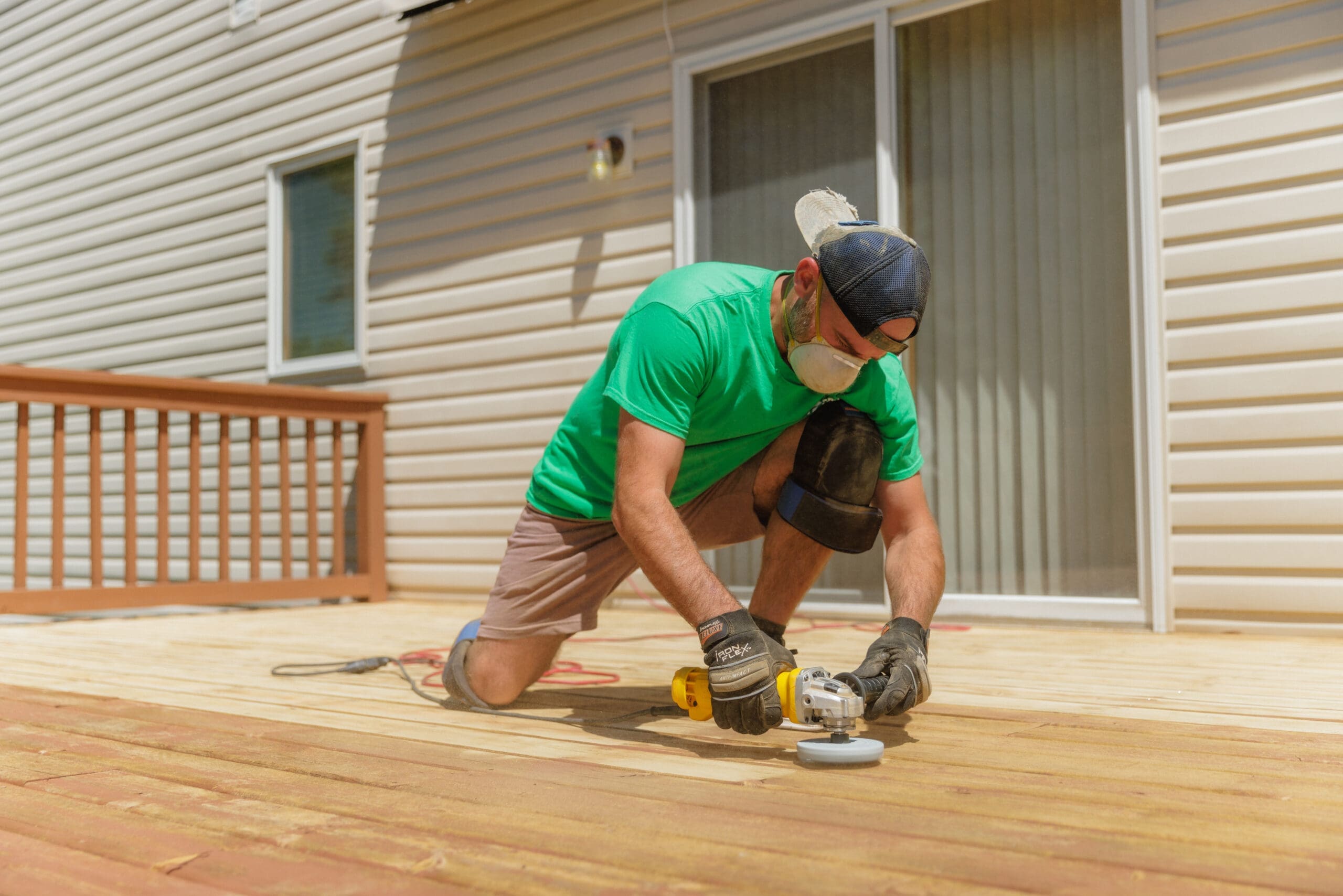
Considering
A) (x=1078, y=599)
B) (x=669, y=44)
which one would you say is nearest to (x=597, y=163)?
(x=669, y=44)

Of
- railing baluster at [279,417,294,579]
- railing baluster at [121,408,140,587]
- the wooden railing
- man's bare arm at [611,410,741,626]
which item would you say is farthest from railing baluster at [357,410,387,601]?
man's bare arm at [611,410,741,626]

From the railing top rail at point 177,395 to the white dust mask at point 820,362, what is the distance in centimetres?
342

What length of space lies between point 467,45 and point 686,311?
3953mm

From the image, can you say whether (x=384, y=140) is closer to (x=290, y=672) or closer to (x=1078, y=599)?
(x=290, y=672)

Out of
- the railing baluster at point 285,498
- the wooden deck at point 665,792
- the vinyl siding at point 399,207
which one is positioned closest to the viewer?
the wooden deck at point 665,792

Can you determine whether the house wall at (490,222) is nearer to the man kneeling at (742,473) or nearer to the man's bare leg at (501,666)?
the man kneeling at (742,473)

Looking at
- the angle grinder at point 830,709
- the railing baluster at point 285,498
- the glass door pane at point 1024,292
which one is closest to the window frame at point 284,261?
the railing baluster at point 285,498

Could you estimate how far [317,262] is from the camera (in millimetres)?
6207

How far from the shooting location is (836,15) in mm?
4297

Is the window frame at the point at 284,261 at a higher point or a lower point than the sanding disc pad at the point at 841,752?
higher

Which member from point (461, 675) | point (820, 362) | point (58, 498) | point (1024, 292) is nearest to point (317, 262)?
point (58, 498)

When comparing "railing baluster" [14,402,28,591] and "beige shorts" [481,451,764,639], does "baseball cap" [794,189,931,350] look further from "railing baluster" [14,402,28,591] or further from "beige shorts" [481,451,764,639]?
"railing baluster" [14,402,28,591]

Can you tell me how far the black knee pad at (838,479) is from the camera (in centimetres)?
227

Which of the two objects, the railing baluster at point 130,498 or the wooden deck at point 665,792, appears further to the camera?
the railing baluster at point 130,498
